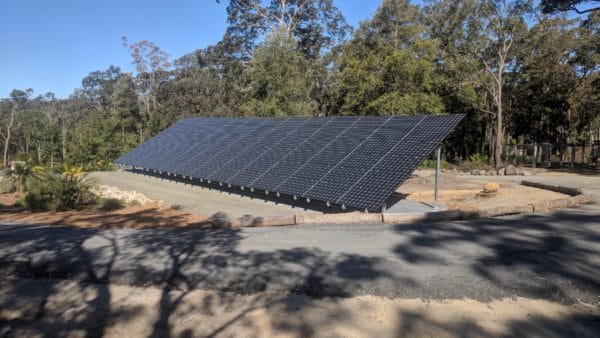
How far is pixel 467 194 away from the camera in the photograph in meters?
15.7

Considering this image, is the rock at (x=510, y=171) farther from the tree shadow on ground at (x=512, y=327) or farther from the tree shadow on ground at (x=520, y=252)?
the tree shadow on ground at (x=512, y=327)

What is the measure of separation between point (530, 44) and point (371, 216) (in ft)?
77.7

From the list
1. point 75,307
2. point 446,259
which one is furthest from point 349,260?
point 75,307

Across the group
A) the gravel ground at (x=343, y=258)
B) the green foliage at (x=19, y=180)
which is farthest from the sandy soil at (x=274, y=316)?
the green foliage at (x=19, y=180)

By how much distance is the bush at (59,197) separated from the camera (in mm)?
14391

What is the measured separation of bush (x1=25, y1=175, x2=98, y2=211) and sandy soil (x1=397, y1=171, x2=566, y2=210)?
36.9ft

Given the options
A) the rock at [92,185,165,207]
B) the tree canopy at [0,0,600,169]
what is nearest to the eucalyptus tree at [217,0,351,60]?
the tree canopy at [0,0,600,169]

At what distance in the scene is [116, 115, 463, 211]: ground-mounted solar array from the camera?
1134 cm

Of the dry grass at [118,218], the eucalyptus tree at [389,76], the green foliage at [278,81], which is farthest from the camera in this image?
the green foliage at [278,81]

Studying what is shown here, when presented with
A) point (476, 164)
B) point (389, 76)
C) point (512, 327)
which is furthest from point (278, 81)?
point (512, 327)

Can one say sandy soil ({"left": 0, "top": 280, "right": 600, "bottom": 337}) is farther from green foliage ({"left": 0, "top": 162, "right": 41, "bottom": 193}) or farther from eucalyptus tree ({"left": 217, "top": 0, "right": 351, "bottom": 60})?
eucalyptus tree ({"left": 217, "top": 0, "right": 351, "bottom": 60})

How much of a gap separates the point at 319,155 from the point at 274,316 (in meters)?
9.40

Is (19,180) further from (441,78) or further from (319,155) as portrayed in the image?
(441,78)

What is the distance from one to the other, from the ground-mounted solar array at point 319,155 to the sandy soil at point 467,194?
2.52 m
